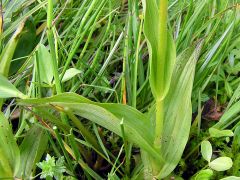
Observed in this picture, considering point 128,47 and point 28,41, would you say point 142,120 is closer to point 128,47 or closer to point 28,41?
A: point 128,47

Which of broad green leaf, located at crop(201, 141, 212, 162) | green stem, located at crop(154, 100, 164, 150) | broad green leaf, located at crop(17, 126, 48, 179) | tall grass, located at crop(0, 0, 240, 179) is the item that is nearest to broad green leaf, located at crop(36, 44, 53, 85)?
tall grass, located at crop(0, 0, 240, 179)

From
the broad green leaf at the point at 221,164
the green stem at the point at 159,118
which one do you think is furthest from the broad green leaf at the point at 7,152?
the broad green leaf at the point at 221,164

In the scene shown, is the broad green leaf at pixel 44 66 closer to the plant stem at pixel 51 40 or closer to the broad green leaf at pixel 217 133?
the plant stem at pixel 51 40

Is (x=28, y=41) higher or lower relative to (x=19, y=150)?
higher

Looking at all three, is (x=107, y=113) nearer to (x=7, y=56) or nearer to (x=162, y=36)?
(x=162, y=36)

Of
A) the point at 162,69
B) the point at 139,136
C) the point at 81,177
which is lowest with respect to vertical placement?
the point at 81,177

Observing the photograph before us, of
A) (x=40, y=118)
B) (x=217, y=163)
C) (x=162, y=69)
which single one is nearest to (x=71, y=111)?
(x=40, y=118)

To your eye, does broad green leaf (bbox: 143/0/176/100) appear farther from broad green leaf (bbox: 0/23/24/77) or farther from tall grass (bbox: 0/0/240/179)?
broad green leaf (bbox: 0/23/24/77)
